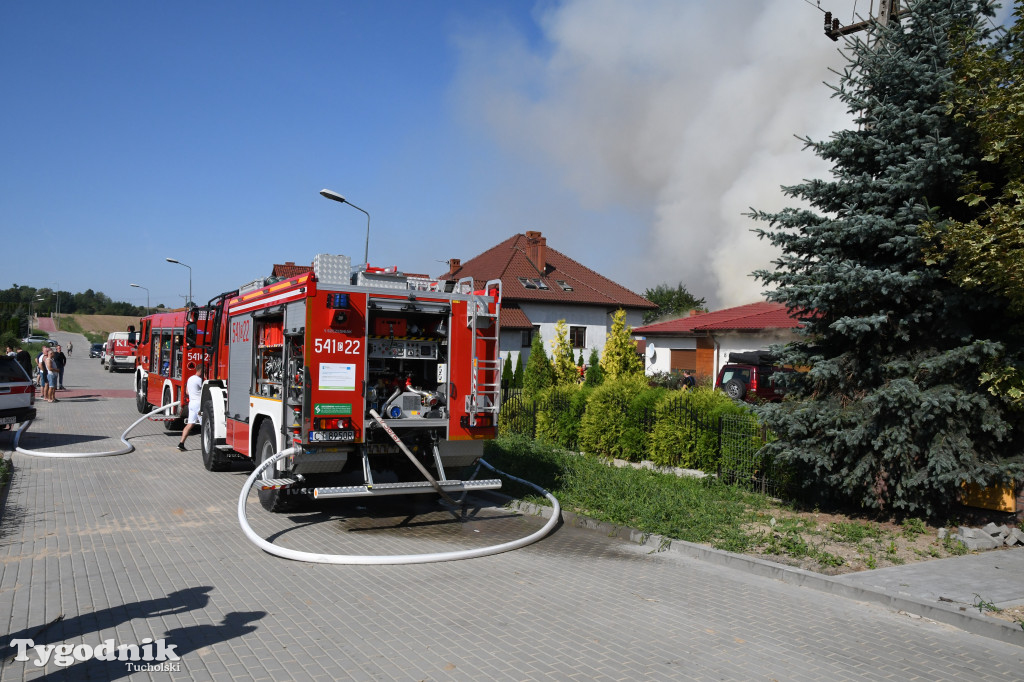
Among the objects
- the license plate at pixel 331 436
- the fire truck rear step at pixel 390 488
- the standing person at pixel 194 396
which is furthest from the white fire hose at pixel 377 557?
the standing person at pixel 194 396

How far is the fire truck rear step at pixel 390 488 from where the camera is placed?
8211mm

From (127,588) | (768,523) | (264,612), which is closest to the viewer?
(264,612)

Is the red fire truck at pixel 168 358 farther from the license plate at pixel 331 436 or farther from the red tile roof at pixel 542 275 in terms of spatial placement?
the red tile roof at pixel 542 275

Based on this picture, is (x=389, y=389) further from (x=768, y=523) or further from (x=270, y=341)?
(x=768, y=523)

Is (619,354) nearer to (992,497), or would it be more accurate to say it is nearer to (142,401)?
(142,401)

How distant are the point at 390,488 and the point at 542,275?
132 ft

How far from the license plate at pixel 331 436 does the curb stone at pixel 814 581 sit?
9.07ft

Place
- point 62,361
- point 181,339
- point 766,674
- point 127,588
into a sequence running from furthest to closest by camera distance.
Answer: point 62,361 < point 181,339 < point 127,588 < point 766,674

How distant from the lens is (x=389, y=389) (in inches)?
376

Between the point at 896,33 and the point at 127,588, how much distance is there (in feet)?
33.0

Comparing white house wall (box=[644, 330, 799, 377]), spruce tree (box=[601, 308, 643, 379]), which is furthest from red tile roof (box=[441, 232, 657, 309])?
spruce tree (box=[601, 308, 643, 379])

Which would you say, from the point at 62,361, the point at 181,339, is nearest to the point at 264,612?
the point at 181,339

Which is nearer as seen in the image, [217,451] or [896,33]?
[896,33]

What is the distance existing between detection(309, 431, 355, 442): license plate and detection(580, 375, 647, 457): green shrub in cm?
625
